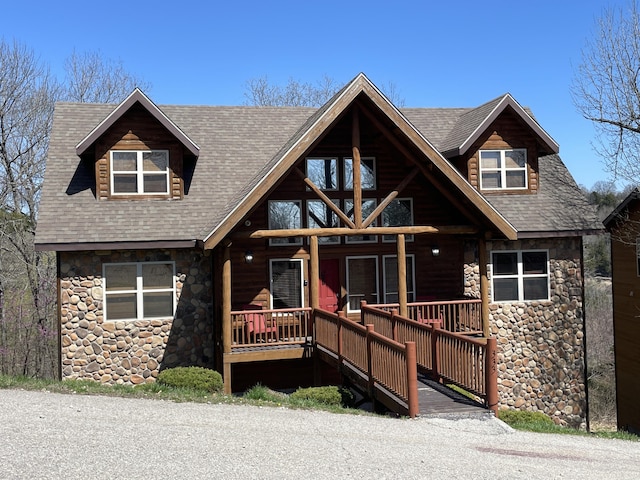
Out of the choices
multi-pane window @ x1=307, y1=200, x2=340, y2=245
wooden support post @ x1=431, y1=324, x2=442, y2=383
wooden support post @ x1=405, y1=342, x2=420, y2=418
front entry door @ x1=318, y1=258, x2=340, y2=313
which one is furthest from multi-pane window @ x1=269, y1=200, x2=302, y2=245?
wooden support post @ x1=405, y1=342, x2=420, y2=418

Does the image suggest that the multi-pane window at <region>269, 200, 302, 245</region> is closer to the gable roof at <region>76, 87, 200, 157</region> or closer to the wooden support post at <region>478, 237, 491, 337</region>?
the gable roof at <region>76, 87, 200, 157</region>

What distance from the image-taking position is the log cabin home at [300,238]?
15.1 meters

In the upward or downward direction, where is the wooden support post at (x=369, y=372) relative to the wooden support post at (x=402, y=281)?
downward

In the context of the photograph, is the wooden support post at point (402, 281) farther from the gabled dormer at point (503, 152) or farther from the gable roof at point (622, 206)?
the gable roof at point (622, 206)

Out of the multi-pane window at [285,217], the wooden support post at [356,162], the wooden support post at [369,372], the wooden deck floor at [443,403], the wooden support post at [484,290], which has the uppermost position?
the wooden support post at [356,162]

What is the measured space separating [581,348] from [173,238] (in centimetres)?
1168

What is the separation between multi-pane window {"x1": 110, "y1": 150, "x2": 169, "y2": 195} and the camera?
16641mm

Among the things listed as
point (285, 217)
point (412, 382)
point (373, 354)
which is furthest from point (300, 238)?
point (412, 382)

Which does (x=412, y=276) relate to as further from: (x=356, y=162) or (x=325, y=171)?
(x=356, y=162)

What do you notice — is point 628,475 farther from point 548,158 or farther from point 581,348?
point 548,158

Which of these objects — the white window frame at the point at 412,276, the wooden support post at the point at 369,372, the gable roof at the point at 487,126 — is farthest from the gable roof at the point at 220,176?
the wooden support post at the point at 369,372

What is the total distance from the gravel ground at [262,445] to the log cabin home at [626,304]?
31.7 feet

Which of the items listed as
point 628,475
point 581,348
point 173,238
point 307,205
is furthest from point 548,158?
point 628,475

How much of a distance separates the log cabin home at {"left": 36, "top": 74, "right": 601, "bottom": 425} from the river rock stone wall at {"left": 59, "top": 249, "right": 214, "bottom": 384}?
0.12ft
